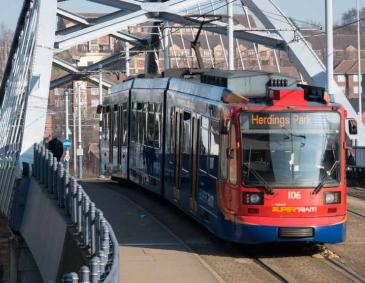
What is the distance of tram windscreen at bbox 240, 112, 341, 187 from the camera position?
14.3 meters

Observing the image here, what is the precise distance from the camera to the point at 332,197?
47.3 ft

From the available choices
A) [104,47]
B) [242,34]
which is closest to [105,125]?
[242,34]

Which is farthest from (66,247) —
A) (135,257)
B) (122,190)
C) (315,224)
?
(122,190)

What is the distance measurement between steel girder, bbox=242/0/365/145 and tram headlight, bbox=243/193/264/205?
924 inches

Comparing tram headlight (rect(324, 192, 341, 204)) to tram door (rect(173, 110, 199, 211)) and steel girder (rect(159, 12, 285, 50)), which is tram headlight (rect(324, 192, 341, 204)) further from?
steel girder (rect(159, 12, 285, 50))

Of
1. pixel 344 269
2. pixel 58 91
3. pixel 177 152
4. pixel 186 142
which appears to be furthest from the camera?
pixel 58 91

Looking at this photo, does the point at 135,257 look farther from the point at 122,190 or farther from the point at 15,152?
the point at 122,190

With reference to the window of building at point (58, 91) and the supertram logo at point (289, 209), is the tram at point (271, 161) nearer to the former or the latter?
the supertram logo at point (289, 209)

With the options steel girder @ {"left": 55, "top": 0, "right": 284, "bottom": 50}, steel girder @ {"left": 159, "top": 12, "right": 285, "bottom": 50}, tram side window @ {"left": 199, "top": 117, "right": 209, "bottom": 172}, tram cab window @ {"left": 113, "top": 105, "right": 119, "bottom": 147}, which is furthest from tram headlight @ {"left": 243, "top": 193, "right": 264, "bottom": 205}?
steel girder @ {"left": 55, "top": 0, "right": 284, "bottom": 50}

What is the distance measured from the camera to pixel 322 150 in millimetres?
14508

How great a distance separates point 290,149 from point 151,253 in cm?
272

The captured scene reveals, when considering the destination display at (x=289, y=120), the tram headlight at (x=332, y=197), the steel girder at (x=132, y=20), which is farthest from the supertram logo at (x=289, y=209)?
the steel girder at (x=132, y=20)

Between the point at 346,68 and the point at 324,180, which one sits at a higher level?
the point at 346,68

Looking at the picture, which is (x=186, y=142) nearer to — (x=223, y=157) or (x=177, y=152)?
(x=177, y=152)
